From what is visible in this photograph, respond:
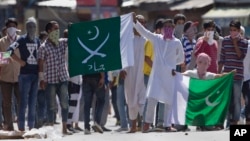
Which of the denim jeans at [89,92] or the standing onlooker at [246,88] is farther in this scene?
the standing onlooker at [246,88]

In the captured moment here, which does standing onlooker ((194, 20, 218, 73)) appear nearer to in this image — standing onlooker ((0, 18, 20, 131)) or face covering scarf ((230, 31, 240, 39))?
face covering scarf ((230, 31, 240, 39))

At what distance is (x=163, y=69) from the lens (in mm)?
17891

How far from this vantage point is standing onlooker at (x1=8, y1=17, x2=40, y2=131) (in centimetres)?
1822

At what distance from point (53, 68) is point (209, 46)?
2.67 metres

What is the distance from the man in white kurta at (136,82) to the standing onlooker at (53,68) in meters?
1.06

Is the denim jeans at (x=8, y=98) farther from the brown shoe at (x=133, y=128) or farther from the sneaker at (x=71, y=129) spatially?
the brown shoe at (x=133, y=128)

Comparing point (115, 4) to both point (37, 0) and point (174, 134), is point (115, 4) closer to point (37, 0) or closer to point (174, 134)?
point (37, 0)

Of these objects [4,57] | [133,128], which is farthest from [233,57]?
[4,57]

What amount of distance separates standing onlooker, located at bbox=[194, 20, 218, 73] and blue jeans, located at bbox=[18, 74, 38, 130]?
2832mm

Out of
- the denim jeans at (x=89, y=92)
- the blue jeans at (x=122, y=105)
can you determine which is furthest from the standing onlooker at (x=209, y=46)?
the denim jeans at (x=89, y=92)

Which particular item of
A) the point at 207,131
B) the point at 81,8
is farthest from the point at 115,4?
the point at 207,131

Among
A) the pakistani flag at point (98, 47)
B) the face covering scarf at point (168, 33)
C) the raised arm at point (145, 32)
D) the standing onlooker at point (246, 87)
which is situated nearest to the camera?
the raised arm at point (145, 32)

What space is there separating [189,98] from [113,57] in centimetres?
147

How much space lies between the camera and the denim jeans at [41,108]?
64.4 ft
